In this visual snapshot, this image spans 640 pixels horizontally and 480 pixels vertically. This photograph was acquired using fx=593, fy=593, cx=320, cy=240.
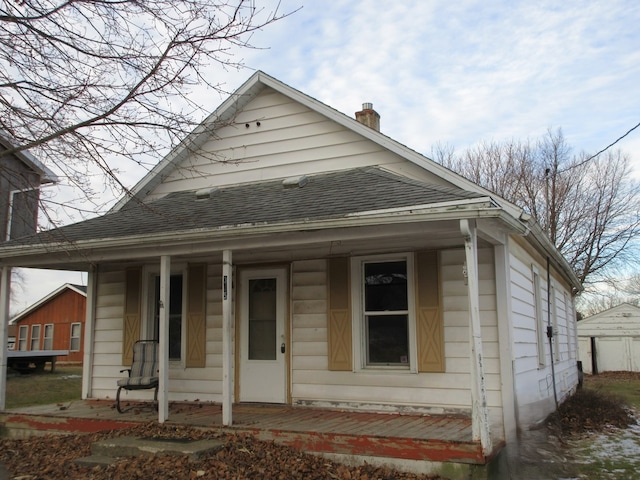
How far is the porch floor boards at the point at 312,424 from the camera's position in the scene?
5.82m

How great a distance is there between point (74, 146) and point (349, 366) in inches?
179

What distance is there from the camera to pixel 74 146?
5559mm

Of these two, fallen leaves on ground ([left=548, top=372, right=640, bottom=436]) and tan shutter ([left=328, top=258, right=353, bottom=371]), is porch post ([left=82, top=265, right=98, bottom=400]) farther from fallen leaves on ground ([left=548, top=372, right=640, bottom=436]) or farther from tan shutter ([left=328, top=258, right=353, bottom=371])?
fallen leaves on ground ([left=548, top=372, right=640, bottom=436])

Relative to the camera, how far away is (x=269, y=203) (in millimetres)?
8070

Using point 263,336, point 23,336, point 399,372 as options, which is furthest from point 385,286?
point 23,336

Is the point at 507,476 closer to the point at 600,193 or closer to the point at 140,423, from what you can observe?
the point at 140,423

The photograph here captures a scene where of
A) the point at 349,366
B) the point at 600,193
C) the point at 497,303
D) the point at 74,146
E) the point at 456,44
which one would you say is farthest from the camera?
the point at 600,193

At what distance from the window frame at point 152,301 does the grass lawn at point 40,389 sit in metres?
3.03

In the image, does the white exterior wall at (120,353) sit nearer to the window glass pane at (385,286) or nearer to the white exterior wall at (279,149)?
the white exterior wall at (279,149)

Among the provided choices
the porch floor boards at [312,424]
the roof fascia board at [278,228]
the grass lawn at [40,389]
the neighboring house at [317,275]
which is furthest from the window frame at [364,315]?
the grass lawn at [40,389]

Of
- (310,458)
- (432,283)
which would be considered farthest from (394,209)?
(310,458)

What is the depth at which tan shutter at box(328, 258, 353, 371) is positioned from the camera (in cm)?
817

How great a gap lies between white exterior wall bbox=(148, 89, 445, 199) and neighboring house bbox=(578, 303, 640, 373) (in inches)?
685

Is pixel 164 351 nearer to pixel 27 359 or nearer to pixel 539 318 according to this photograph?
pixel 539 318
